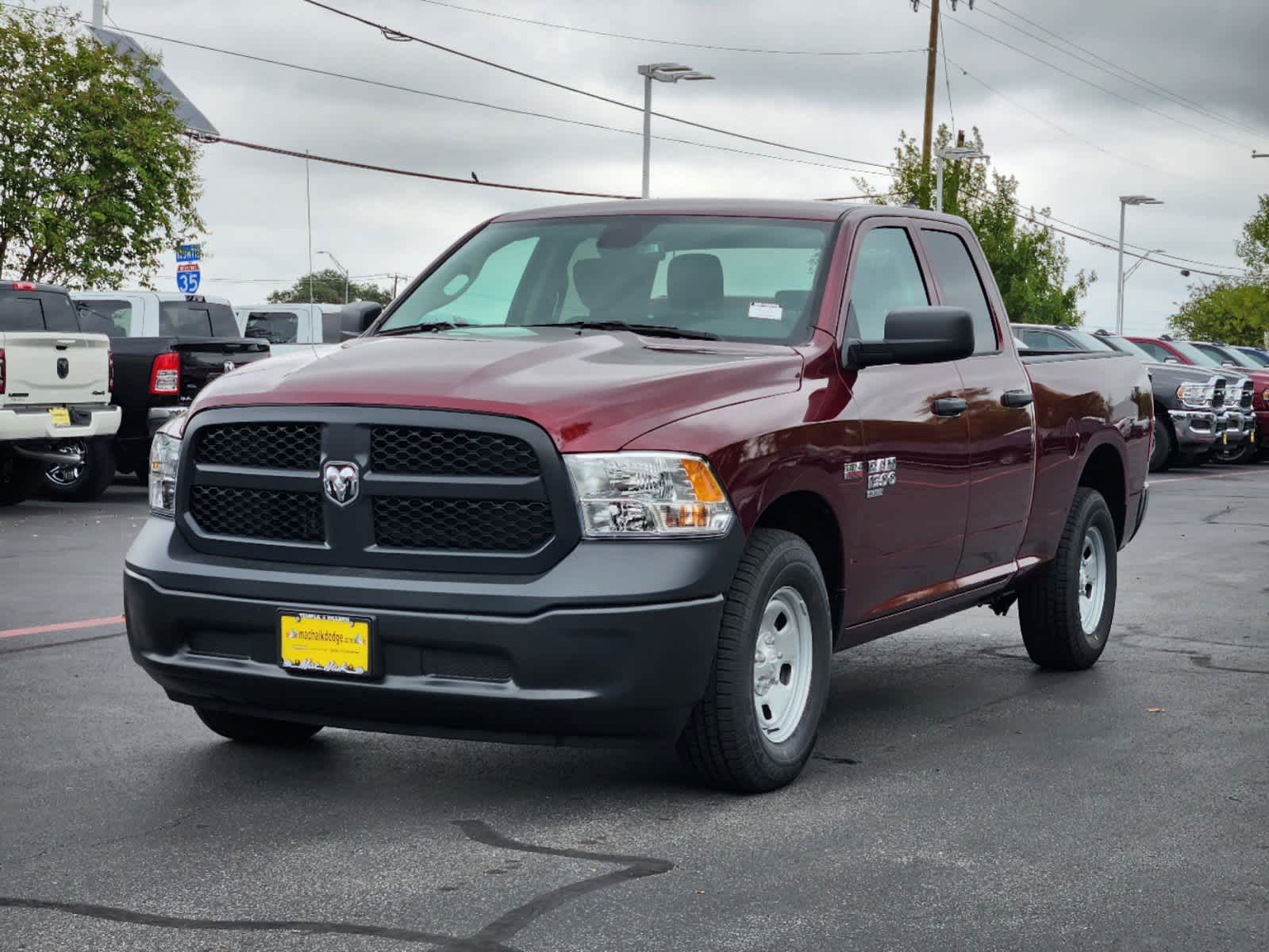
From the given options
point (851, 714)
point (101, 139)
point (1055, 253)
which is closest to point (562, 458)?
point (851, 714)

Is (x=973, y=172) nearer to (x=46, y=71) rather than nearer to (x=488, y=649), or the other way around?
(x=46, y=71)

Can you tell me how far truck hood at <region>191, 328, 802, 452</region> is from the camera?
16.2ft

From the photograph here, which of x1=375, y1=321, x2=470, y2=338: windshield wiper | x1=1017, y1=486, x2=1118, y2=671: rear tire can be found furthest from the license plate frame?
x1=1017, y1=486, x2=1118, y2=671: rear tire

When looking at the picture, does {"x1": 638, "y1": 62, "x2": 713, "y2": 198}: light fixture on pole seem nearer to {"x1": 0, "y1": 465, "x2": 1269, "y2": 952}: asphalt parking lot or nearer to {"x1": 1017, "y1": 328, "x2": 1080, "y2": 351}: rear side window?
{"x1": 1017, "y1": 328, "x2": 1080, "y2": 351}: rear side window

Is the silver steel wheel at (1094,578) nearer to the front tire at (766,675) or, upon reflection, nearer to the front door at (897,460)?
the front door at (897,460)

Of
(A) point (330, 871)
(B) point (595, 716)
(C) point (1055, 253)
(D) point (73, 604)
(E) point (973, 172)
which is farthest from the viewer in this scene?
(C) point (1055, 253)

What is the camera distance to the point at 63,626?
8.75 meters

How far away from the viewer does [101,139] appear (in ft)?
91.4

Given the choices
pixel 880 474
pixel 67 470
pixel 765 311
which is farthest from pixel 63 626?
pixel 67 470

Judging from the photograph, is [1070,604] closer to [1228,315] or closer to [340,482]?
[340,482]

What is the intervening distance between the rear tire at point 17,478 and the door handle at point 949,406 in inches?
470

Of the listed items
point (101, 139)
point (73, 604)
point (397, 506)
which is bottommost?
point (73, 604)

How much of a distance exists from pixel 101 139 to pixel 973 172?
36668 millimetres

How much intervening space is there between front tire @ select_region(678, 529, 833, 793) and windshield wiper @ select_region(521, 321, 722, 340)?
0.85 metres
